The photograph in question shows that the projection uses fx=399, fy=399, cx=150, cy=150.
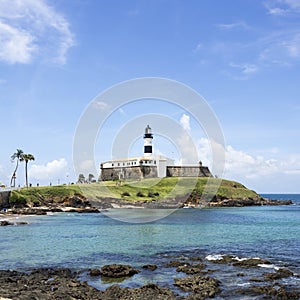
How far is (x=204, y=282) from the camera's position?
2998 centimetres

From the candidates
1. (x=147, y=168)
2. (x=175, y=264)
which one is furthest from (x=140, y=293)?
(x=147, y=168)

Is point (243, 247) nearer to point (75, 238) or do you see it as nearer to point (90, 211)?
point (75, 238)

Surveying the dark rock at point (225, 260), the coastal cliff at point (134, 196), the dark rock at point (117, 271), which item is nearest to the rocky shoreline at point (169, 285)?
the dark rock at point (117, 271)

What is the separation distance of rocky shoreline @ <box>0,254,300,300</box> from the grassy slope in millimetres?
77341

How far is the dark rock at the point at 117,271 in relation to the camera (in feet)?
107

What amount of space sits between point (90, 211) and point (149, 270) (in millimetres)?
76521

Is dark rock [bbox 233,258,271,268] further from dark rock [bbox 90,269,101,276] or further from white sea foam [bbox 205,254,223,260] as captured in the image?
dark rock [bbox 90,269,101,276]

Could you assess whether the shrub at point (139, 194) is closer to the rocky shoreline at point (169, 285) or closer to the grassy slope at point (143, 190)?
the grassy slope at point (143, 190)

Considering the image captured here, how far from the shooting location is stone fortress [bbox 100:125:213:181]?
157 metres

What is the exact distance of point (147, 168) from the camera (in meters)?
156

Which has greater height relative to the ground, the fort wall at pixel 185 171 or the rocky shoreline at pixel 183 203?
the fort wall at pixel 185 171

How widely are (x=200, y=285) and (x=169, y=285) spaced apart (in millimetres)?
2380

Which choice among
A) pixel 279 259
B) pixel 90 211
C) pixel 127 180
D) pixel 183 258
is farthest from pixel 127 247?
pixel 127 180

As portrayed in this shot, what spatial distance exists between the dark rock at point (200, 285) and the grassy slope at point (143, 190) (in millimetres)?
82912
